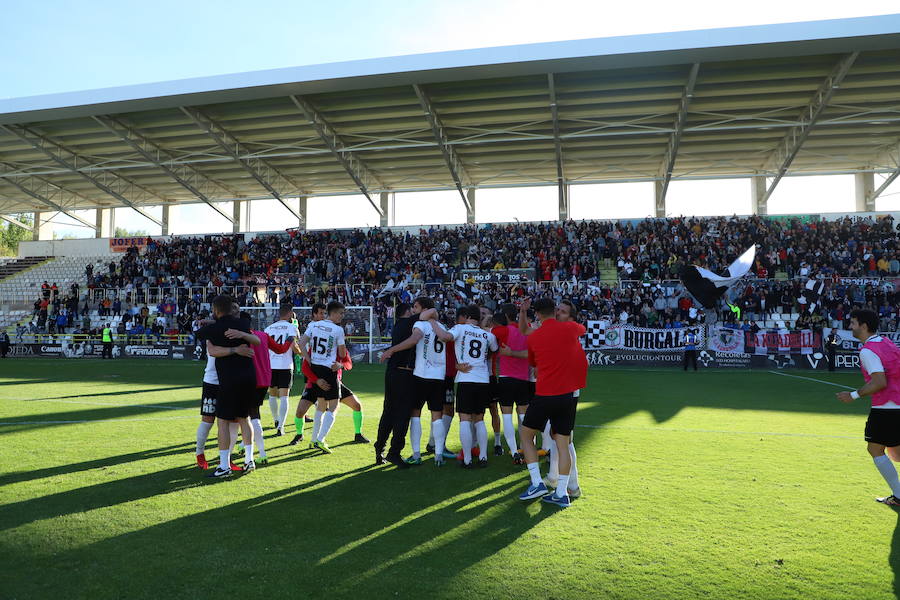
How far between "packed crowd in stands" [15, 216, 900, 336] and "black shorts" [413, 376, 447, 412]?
58.1 ft

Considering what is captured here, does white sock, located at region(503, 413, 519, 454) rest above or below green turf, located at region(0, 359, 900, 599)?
above

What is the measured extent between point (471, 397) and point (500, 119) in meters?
25.4

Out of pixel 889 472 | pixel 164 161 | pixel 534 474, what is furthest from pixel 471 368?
pixel 164 161

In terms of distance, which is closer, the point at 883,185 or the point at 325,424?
the point at 325,424

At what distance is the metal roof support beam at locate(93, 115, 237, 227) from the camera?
30.7 m

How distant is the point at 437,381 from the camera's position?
7.02m

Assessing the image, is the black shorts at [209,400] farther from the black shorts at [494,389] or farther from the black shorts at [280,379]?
the black shorts at [494,389]

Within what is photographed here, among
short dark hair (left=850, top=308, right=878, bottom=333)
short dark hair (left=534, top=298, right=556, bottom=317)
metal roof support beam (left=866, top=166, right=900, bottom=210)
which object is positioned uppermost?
metal roof support beam (left=866, top=166, right=900, bottom=210)

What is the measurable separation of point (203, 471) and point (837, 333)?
22.2m

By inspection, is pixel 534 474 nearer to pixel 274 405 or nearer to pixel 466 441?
pixel 466 441

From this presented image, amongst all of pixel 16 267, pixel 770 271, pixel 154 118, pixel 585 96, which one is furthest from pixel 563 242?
pixel 16 267

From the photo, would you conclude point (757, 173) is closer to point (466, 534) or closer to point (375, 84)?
point (375, 84)

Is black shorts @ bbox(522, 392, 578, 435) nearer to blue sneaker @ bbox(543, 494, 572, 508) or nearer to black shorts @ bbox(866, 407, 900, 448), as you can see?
blue sneaker @ bbox(543, 494, 572, 508)

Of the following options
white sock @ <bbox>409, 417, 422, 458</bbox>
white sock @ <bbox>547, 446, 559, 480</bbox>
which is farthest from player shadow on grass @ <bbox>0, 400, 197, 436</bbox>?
white sock @ <bbox>547, 446, 559, 480</bbox>
